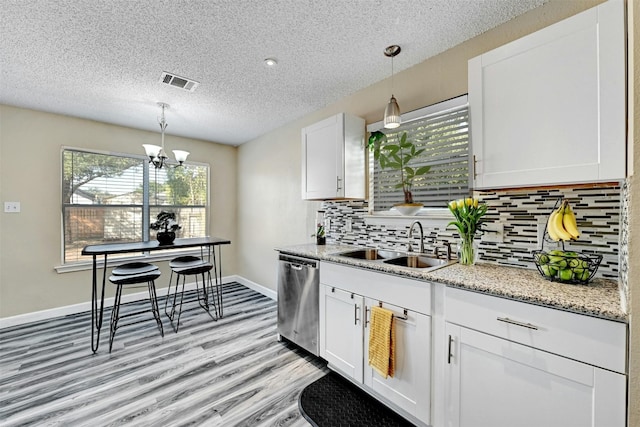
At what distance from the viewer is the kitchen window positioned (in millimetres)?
2021

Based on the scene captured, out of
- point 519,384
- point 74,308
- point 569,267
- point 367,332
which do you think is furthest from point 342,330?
point 74,308

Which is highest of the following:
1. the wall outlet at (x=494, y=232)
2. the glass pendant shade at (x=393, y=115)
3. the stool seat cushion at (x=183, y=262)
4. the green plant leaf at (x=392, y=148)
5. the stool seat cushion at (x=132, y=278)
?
the glass pendant shade at (x=393, y=115)

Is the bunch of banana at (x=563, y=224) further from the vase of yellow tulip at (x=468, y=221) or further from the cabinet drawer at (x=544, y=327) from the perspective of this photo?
the cabinet drawer at (x=544, y=327)

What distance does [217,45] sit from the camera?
198cm

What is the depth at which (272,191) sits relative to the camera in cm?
398

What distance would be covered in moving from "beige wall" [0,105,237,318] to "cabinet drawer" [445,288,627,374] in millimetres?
4317

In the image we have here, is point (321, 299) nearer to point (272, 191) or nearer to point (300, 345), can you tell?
point (300, 345)

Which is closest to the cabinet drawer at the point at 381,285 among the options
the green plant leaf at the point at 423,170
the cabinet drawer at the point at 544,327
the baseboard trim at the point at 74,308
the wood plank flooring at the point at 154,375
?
the cabinet drawer at the point at 544,327

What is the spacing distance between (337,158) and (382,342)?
1.56 metres

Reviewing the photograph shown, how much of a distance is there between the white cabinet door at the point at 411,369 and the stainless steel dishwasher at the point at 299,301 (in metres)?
0.70

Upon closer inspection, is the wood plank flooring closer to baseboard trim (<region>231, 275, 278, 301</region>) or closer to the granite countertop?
baseboard trim (<region>231, 275, 278, 301</region>)

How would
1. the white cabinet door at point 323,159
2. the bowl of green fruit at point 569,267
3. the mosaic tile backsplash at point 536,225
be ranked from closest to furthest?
the bowl of green fruit at point 569,267 < the mosaic tile backsplash at point 536,225 < the white cabinet door at point 323,159

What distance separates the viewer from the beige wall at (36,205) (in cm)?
301

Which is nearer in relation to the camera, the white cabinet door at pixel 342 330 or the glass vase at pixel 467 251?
the glass vase at pixel 467 251
